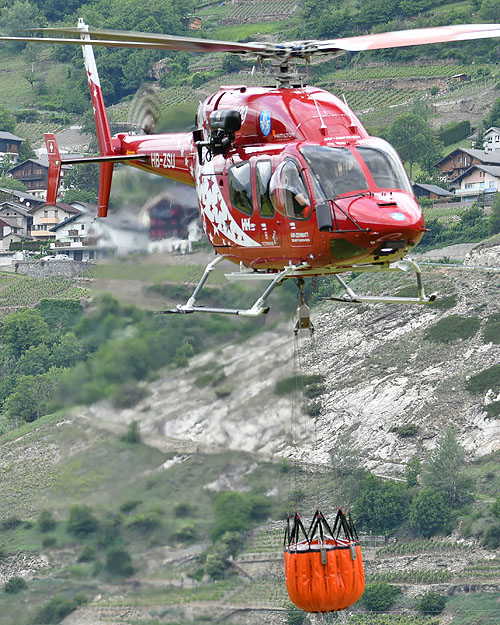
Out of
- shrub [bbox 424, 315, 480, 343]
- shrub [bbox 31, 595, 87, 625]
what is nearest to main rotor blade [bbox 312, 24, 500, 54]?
shrub [bbox 31, 595, 87, 625]

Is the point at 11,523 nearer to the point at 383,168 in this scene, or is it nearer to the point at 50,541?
the point at 50,541

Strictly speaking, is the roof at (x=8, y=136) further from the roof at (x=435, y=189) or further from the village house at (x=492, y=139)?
the roof at (x=435, y=189)

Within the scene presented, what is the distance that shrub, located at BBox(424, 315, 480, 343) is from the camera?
73.6 metres

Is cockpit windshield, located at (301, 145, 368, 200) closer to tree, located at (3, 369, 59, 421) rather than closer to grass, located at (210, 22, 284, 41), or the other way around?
tree, located at (3, 369, 59, 421)

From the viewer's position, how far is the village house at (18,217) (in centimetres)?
10450

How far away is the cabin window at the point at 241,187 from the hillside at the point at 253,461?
5611mm

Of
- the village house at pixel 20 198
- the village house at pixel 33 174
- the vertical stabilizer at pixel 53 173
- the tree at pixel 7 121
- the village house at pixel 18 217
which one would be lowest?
the vertical stabilizer at pixel 53 173

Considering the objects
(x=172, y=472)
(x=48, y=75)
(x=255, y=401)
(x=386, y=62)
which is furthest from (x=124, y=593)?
(x=48, y=75)

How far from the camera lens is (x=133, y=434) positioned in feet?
100

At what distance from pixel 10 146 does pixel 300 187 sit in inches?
4213

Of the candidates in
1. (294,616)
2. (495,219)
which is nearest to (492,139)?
(495,219)

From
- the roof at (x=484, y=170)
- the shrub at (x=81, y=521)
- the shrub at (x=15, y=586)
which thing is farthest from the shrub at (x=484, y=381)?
the shrub at (x=81, y=521)

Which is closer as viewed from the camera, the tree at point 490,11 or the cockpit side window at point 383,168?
the cockpit side window at point 383,168

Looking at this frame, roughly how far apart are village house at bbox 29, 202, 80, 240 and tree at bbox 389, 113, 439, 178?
21475 millimetres
